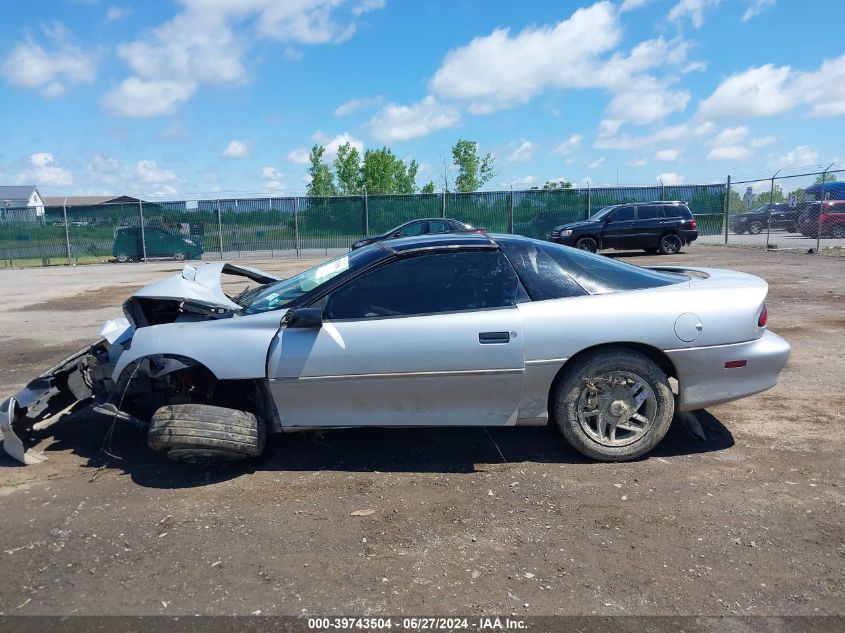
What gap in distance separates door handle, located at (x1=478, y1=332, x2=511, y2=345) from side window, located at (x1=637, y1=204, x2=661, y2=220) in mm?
17395

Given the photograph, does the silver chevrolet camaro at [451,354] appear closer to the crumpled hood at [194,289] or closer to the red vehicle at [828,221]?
the crumpled hood at [194,289]

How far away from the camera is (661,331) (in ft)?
13.3

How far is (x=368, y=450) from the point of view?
4484mm

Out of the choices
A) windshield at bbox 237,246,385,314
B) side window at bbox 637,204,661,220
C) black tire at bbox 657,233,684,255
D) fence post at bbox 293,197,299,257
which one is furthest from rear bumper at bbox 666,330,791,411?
A: fence post at bbox 293,197,299,257

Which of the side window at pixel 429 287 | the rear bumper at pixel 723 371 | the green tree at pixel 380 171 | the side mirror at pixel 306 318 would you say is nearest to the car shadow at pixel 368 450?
the rear bumper at pixel 723 371

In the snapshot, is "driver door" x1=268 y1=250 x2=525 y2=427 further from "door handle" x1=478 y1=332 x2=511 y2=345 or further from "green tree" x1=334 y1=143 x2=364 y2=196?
"green tree" x1=334 y1=143 x2=364 y2=196

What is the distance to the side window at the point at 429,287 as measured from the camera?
13.4 ft

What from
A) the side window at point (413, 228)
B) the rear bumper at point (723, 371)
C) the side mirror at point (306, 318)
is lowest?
the rear bumper at point (723, 371)

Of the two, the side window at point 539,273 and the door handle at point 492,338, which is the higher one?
the side window at point 539,273

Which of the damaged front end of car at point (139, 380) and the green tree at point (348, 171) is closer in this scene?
the damaged front end of car at point (139, 380)

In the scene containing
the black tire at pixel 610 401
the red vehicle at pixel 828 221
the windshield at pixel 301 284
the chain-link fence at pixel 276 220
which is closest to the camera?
the black tire at pixel 610 401

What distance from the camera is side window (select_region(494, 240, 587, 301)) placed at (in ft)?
13.7

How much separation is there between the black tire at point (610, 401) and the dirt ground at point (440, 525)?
0.49 feet

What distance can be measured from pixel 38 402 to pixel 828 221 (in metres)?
24.1
